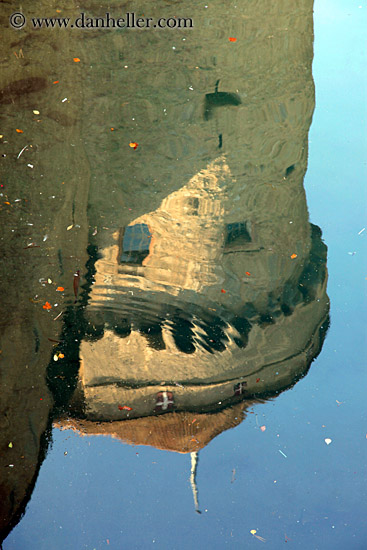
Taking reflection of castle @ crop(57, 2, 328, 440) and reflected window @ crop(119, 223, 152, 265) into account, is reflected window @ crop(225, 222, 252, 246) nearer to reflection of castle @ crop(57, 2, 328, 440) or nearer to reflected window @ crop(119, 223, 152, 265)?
reflection of castle @ crop(57, 2, 328, 440)

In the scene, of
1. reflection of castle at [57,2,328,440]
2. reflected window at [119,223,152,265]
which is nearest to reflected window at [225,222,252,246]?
reflection of castle at [57,2,328,440]

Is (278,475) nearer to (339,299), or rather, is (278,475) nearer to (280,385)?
(280,385)

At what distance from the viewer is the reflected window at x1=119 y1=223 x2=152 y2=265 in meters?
1.50

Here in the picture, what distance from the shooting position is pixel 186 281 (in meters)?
1.49

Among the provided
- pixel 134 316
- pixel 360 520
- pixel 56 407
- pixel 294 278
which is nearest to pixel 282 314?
pixel 294 278

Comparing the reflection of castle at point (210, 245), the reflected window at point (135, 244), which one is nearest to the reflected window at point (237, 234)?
the reflection of castle at point (210, 245)

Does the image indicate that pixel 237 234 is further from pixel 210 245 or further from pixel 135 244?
pixel 135 244

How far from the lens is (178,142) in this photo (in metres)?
1.62

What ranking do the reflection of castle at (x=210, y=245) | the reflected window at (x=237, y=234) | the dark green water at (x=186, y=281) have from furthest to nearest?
1. the reflected window at (x=237, y=234)
2. the reflection of castle at (x=210, y=245)
3. the dark green water at (x=186, y=281)

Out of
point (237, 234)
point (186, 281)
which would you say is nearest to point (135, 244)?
point (186, 281)

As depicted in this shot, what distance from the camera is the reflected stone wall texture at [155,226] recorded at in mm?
1389

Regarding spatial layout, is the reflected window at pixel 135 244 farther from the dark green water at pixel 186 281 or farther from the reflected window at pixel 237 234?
the reflected window at pixel 237 234

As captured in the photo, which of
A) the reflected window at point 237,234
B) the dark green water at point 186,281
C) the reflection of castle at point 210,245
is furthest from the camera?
the reflected window at point 237,234

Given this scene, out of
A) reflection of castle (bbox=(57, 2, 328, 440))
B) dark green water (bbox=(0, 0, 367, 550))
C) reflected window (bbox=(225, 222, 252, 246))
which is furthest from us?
reflected window (bbox=(225, 222, 252, 246))
